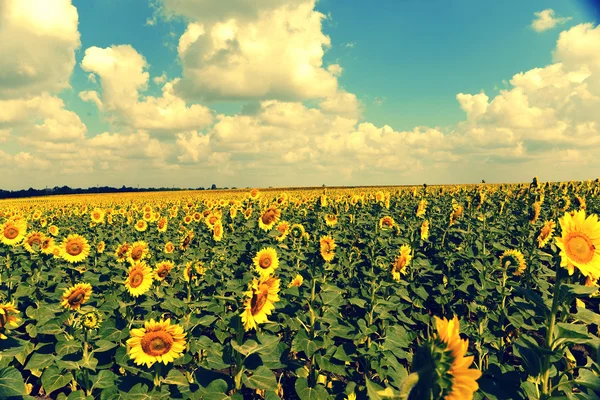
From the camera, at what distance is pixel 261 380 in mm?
3377

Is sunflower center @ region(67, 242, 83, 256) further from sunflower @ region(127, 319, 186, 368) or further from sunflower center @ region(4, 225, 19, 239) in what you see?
sunflower @ region(127, 319, 186, 368)

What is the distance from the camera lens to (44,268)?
28.1ft

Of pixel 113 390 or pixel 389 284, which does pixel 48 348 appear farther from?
pixel 389 284

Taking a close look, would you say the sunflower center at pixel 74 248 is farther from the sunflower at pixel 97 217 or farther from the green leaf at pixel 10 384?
the green leaf at pixel 10 384

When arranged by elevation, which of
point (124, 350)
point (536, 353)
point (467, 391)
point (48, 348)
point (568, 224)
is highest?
point (568, 224)

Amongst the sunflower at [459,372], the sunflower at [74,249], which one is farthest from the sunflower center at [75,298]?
the sunflower at [459,372]

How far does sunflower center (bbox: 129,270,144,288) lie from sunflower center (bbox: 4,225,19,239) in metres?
3.99

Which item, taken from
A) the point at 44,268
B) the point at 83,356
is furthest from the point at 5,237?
the point at 83,356

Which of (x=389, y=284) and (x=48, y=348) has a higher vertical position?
(x=389, y=284)

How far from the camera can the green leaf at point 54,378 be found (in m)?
4.40

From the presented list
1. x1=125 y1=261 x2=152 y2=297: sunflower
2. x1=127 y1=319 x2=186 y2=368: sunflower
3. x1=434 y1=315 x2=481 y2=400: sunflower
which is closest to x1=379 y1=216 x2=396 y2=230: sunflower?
x1=125 y1=261 x2=152 y2=297: sunflower

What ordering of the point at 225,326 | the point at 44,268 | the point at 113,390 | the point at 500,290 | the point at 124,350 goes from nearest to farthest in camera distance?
the point at 113,390 < the point at 124,350 < the point at 225,326 < the point at 500,290 < the point at 44,268

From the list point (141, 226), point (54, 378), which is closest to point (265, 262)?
point (54, 378)

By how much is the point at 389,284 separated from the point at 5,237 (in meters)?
7.86
